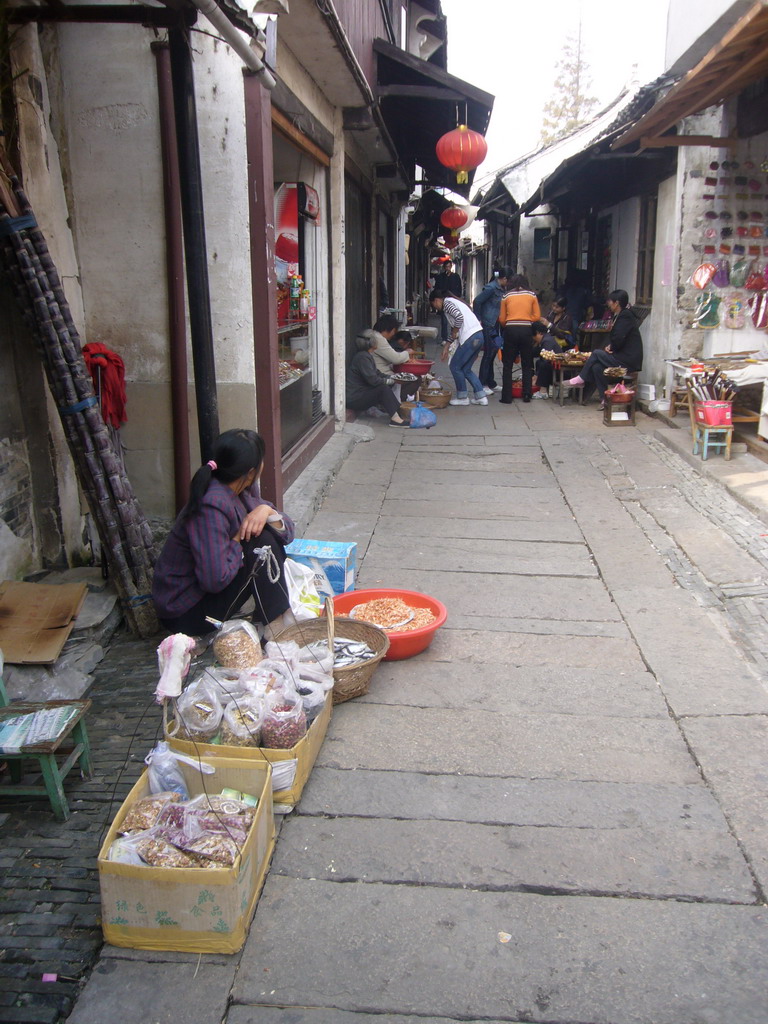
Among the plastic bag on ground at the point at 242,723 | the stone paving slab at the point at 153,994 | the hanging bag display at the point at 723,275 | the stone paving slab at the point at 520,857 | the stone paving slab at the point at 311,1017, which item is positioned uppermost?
the hanging bag display at the point at 723,275

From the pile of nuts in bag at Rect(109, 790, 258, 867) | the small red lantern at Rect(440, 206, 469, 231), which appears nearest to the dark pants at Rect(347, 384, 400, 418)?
the pile of nuts in bag at Rect(109, 790, 258, 867)

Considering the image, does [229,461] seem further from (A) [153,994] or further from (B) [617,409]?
(B) [617,409]

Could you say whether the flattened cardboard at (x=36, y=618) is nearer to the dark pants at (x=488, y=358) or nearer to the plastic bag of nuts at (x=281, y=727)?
the plastic bag of nuts at (x=281, y=727)

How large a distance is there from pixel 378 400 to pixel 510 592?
19.0 feet

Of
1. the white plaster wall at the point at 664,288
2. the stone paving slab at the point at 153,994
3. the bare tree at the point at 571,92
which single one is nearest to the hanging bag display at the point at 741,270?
the white plaster wall at the point at 664,288

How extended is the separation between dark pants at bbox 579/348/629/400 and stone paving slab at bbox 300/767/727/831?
27.7 feet

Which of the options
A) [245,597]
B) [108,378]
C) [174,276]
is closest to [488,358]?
[174,276]

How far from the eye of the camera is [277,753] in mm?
3170

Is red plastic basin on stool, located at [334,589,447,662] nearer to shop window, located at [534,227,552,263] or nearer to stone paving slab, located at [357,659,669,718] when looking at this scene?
stone paving slab, located at [357,659,669,718]

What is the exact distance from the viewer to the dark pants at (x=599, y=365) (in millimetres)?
11320

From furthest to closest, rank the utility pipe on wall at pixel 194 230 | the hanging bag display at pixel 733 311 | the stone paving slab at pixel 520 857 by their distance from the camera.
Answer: the hanging bag display at pixel 733 311, the utility pipe on wall at pixel 194 230, the stone paving slab at pixel 520 857

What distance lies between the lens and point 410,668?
4.48 meters

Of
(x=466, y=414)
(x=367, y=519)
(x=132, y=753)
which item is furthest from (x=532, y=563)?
(x=466, y=414)

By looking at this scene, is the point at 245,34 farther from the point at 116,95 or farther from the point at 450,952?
the point at 450,952
